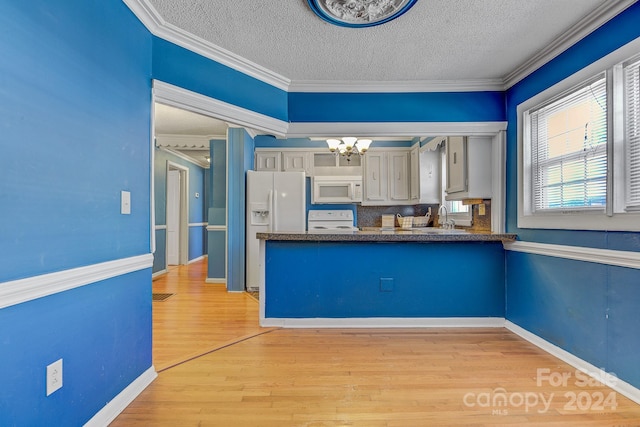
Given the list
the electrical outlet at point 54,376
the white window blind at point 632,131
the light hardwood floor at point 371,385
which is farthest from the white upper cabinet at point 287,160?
the electrical outlet at point 54,376

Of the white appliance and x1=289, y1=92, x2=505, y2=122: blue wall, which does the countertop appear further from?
the white appliance

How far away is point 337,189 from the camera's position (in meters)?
5.24

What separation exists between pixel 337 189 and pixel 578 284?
346cm

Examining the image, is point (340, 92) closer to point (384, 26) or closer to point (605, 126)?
point (384, 26)

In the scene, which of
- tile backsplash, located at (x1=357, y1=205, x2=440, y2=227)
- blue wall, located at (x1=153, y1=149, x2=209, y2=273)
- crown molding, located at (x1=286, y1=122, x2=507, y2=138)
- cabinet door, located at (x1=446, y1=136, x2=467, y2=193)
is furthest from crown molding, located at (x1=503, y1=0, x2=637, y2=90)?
blue wall, located at (x1=153, y1=149, x2=209, y2=273)

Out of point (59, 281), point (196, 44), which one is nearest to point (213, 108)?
point (196, 44)

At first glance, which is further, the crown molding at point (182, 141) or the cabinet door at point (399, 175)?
the crown molding at point (182, 141)

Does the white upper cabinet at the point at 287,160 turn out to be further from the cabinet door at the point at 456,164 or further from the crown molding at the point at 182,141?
the cabinet door at the point at 456,164

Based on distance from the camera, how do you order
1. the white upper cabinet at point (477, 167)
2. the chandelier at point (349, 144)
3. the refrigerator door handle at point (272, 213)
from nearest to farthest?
the white upper cabinet at point (477, 167), the chandelier at point (349, 144), the refrigerator door handle at point (272, 213)

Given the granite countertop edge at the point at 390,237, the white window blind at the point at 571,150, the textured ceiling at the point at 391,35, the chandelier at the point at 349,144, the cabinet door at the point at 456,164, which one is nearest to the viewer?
the textured ceiling at the point at 391,35

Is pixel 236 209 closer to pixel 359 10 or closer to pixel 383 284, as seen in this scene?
pixel 383 284

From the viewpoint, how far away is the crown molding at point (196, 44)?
1.95 m

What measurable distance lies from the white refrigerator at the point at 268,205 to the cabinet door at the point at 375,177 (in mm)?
1326

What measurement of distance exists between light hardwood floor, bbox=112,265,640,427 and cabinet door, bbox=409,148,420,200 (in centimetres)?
259
